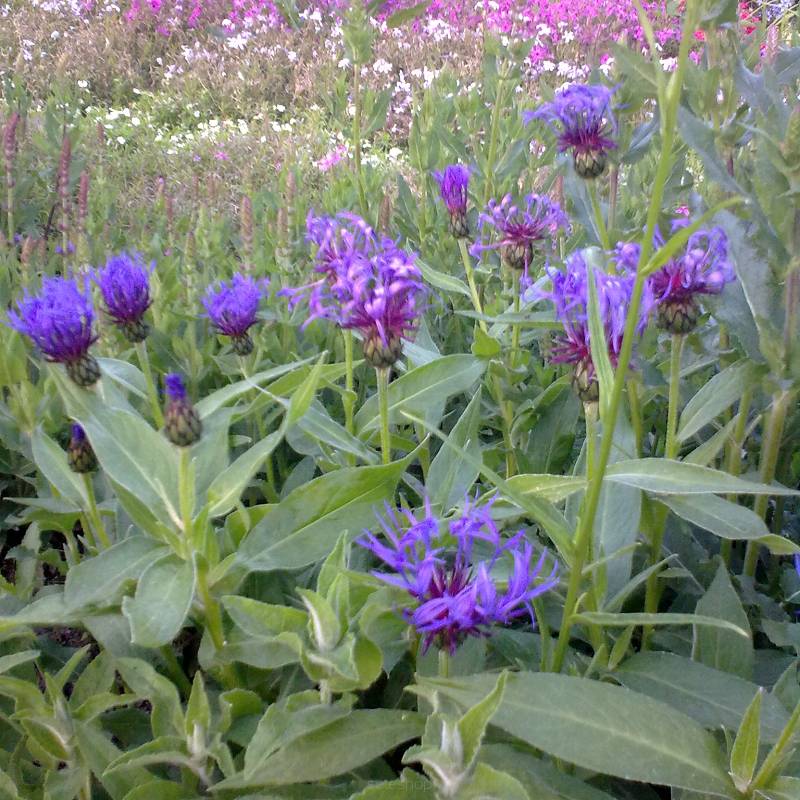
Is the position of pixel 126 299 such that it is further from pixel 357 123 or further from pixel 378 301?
pixel 357 123

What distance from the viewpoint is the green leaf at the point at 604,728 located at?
2.80 ft

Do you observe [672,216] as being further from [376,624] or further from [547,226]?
[376,624]

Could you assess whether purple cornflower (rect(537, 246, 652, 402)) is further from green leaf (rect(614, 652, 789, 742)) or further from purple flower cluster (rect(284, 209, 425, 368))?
green leaf (rect(614, 652, 789, 742))

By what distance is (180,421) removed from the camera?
942mm

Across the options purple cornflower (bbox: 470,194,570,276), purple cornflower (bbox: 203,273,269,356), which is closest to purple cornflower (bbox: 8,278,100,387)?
purple cornflower (bbox: 203,273,269,356)

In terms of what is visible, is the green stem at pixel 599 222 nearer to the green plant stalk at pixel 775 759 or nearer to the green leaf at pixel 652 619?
the green leaf at pixel 652 619

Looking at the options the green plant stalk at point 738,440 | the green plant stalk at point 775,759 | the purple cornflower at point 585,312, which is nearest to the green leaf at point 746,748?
the green plant stalk at point 775,759

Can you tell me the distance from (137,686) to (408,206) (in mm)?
1687

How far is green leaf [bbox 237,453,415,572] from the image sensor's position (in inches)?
43.6

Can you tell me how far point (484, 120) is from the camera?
2533mm

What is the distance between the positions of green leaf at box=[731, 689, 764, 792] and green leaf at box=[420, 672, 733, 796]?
Answer: 0.7 inches

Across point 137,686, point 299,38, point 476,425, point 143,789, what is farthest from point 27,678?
point 299,38

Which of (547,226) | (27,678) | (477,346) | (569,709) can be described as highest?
(547,226)

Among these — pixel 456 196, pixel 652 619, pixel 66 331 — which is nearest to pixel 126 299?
pixel 66 331
